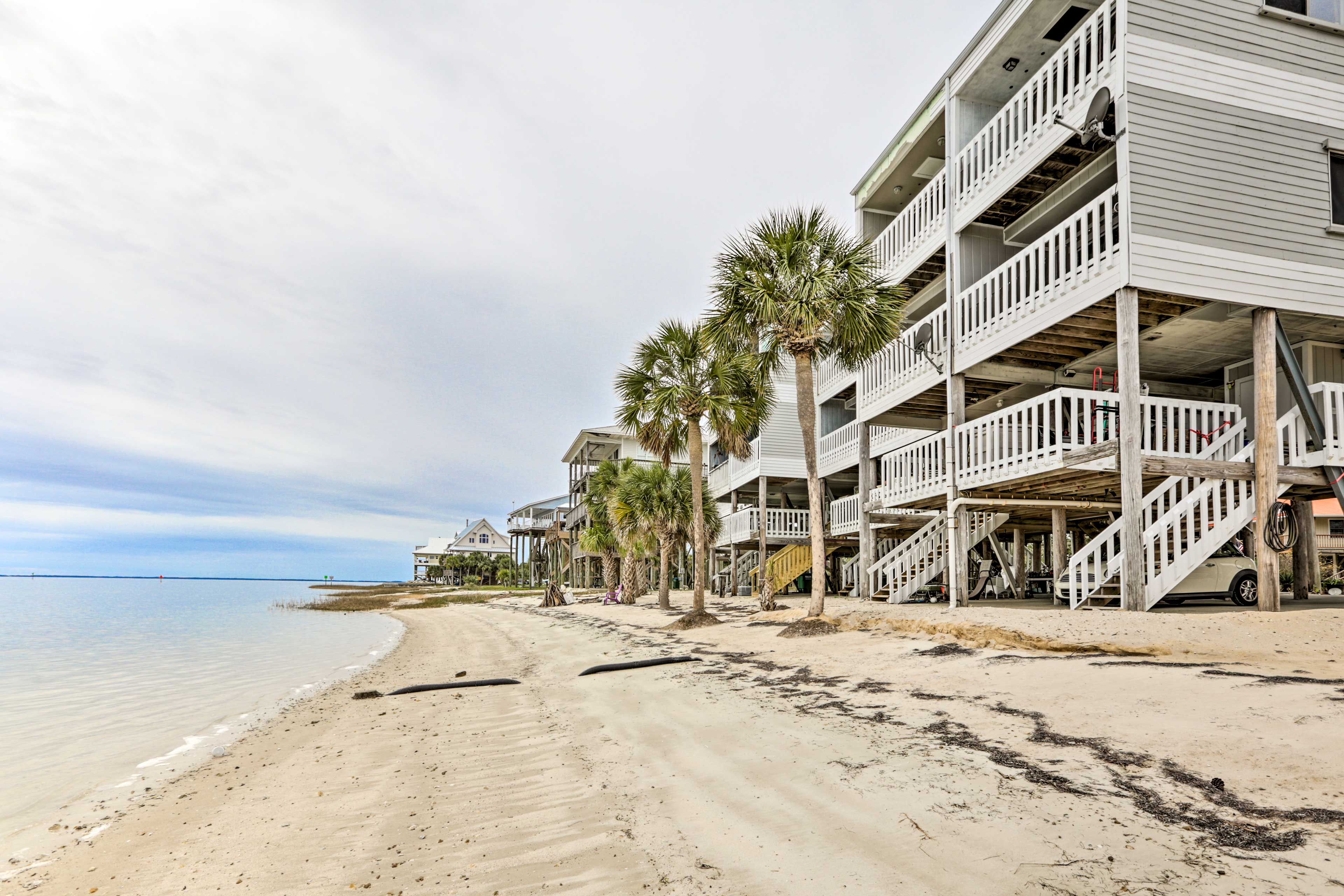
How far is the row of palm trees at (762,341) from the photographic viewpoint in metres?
14.2

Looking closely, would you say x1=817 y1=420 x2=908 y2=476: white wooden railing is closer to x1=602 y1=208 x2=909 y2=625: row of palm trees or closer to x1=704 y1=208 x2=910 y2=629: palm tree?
x1=602 y1=208 x2=909 y2=625: row of palm trees

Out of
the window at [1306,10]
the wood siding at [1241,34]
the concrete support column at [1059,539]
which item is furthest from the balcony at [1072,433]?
the window at [1306,10]

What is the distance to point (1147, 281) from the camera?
35.9ft

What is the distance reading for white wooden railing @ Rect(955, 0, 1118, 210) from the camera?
38.4 feet

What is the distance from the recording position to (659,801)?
4.82 m

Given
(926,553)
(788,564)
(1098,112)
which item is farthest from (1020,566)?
(1098,112)

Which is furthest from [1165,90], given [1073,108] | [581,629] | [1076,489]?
[581,629]

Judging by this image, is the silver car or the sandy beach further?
the silver car

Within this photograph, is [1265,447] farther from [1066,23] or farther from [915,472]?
[1066,23]

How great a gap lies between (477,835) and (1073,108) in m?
13.4

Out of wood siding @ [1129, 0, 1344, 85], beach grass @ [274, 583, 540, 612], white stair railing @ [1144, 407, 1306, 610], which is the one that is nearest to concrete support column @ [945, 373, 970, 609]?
white stair railing @ [1144, 407, 1306, 610]

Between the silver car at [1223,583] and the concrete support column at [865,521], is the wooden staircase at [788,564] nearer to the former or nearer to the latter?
the concrete support column at [865,521]

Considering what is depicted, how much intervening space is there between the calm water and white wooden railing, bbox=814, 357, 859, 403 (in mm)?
15221

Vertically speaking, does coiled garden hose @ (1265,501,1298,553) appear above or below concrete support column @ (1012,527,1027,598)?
above
